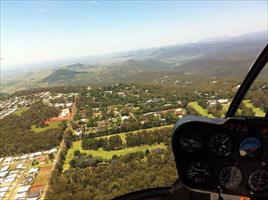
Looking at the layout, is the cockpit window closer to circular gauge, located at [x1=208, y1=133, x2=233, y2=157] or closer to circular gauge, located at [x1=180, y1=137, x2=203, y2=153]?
circular gauge, located at [x1=208, y1=133, x2=233, y2=157]

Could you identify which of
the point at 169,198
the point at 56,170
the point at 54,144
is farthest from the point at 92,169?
the point at 169,198

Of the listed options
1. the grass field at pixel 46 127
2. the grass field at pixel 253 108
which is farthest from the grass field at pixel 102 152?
the grass field at pixel 253 108

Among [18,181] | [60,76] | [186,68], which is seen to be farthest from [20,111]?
[60,76]

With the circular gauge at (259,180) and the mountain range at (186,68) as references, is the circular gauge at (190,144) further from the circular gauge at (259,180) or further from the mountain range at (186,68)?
the mountain range at (186,68)

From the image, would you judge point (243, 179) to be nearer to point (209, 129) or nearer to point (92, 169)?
point (209, 129)

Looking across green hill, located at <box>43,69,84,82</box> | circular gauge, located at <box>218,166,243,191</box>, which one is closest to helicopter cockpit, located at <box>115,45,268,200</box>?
circular gauge, located at <box>218,166,243,191</box>
